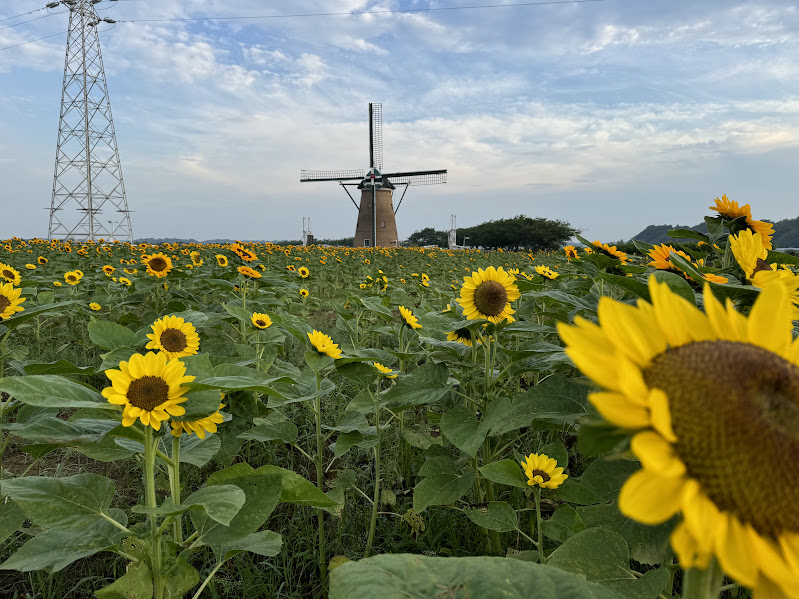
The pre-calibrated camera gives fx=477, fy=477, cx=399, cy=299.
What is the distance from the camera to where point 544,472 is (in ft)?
6.12

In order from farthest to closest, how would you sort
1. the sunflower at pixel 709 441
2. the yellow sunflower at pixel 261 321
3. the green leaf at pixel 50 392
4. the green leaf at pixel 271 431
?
the yellow sunflower at pixel 261 321 < the green leaf at pixel 271 431 < the green leaf at pixel 50 392 < the sunflower at pixel 709 441

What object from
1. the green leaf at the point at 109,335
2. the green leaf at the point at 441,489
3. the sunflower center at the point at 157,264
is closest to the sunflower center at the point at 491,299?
the green leaf at the point at 441,489

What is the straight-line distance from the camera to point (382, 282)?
19.0 ft

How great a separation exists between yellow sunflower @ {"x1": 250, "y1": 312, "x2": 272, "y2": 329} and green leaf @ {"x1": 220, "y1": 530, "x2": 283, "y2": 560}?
176 cm

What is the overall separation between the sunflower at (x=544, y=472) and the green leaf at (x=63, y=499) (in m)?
1.41

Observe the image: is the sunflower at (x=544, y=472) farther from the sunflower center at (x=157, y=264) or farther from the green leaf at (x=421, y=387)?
the sunflower center at (x=157, y=264)

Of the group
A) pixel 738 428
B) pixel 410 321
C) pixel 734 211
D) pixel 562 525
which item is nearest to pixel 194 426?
pixel 562 525

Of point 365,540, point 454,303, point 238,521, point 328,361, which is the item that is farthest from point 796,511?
point 454,303

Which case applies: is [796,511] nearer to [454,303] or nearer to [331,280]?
[454,303]

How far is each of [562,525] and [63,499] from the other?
159cm

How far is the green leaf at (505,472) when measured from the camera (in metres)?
1.77

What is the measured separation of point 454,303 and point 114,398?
1.86 m

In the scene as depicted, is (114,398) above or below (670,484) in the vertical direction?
below

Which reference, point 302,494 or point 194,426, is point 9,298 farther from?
point 302,494
